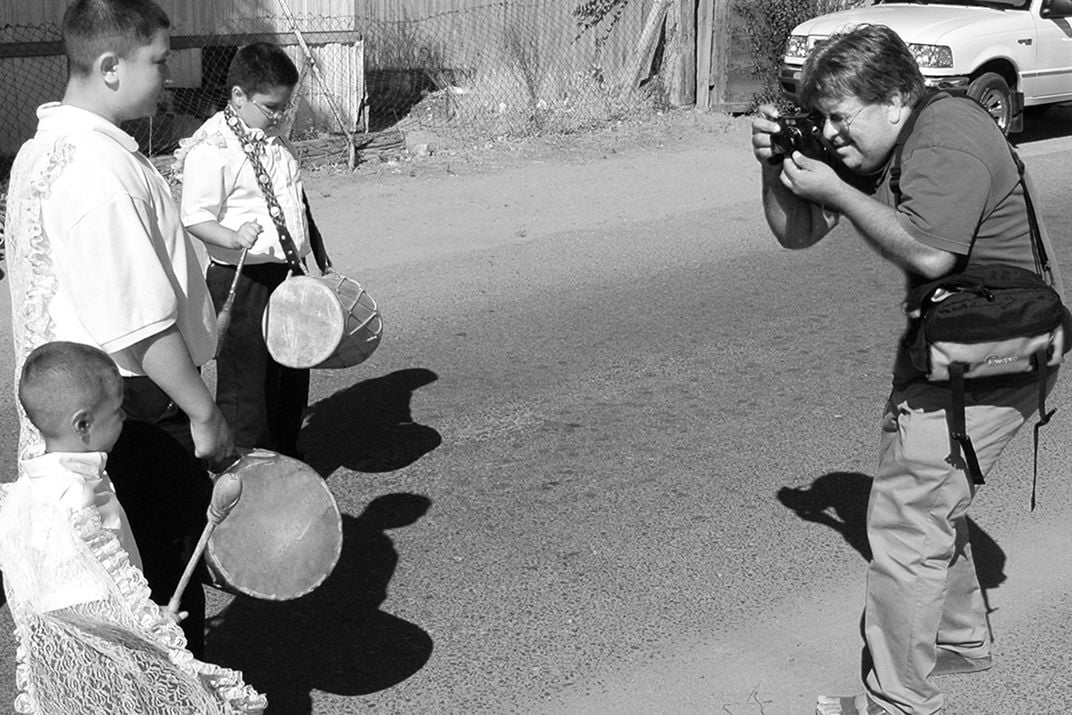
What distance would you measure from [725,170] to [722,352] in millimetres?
5305

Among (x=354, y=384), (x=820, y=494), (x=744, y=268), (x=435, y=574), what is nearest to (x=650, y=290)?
(x=744, y=268)

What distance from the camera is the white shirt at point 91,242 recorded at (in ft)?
9.87

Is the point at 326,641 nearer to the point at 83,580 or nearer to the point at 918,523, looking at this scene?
the point at 83,580

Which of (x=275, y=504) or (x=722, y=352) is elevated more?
(x=275, y=504)

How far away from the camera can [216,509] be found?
3066 millimetres

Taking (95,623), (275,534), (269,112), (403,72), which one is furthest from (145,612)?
(403,72)

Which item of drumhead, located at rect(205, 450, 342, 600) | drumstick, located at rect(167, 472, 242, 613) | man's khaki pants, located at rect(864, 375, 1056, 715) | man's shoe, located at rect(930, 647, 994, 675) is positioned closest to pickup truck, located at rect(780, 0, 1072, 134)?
man's shoe, located at rect(930, 647, 994, 675)

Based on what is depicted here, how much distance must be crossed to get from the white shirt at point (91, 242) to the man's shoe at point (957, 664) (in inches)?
95.2

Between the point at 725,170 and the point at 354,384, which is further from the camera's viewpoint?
the point at 725,170

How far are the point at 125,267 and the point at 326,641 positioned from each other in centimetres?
163

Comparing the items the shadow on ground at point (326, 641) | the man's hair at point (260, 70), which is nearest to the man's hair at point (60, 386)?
the shadow on ground at point (326, 641)

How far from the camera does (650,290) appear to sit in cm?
822

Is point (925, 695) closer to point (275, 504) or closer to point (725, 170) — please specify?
point (275, 504)

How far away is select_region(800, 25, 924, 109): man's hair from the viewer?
3420 mm
